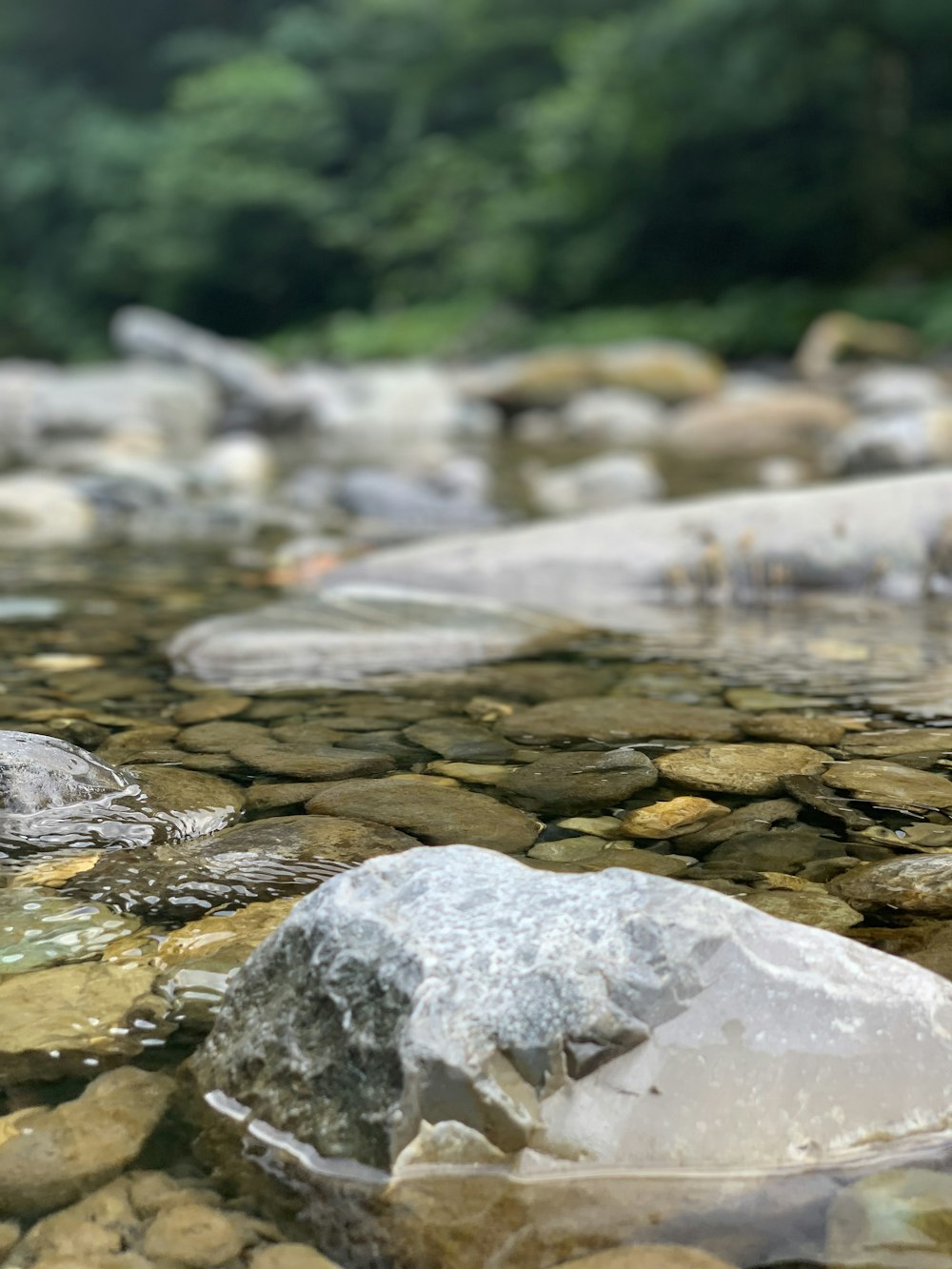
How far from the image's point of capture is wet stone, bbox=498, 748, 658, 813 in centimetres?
198

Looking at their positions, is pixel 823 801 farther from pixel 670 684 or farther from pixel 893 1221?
pixel 893 1221

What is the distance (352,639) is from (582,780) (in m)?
1.19

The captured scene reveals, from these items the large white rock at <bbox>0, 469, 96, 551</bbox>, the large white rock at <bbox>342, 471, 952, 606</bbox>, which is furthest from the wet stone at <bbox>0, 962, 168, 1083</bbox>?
the large white rock at <bbox>0, 469, 96, 551</bbox>

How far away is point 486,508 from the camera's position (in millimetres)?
6789

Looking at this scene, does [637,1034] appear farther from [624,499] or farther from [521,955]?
[624,499]

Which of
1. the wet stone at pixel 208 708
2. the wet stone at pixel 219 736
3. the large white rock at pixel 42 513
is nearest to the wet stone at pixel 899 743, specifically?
the wet stone at pixel 219 736

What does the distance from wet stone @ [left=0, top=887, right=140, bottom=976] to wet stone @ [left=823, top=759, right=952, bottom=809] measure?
1.14 m

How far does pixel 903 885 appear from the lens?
162 centimetres

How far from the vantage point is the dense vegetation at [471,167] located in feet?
58.6

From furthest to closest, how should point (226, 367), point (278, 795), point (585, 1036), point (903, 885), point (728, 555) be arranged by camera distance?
point (226, 367), point (728, 555), point (278, 795), point (903, 885), point (585, 1036)

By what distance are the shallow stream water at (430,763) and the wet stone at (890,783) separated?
0.01 meters

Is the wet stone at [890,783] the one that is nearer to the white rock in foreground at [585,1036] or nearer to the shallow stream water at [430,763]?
the shallow stream water at [430,763]

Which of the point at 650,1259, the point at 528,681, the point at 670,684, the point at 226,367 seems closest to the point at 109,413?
the point at 226,367

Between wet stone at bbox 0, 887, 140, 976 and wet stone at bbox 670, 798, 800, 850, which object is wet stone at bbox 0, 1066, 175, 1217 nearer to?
wet stone at bbox 0, 887, 140, 976
